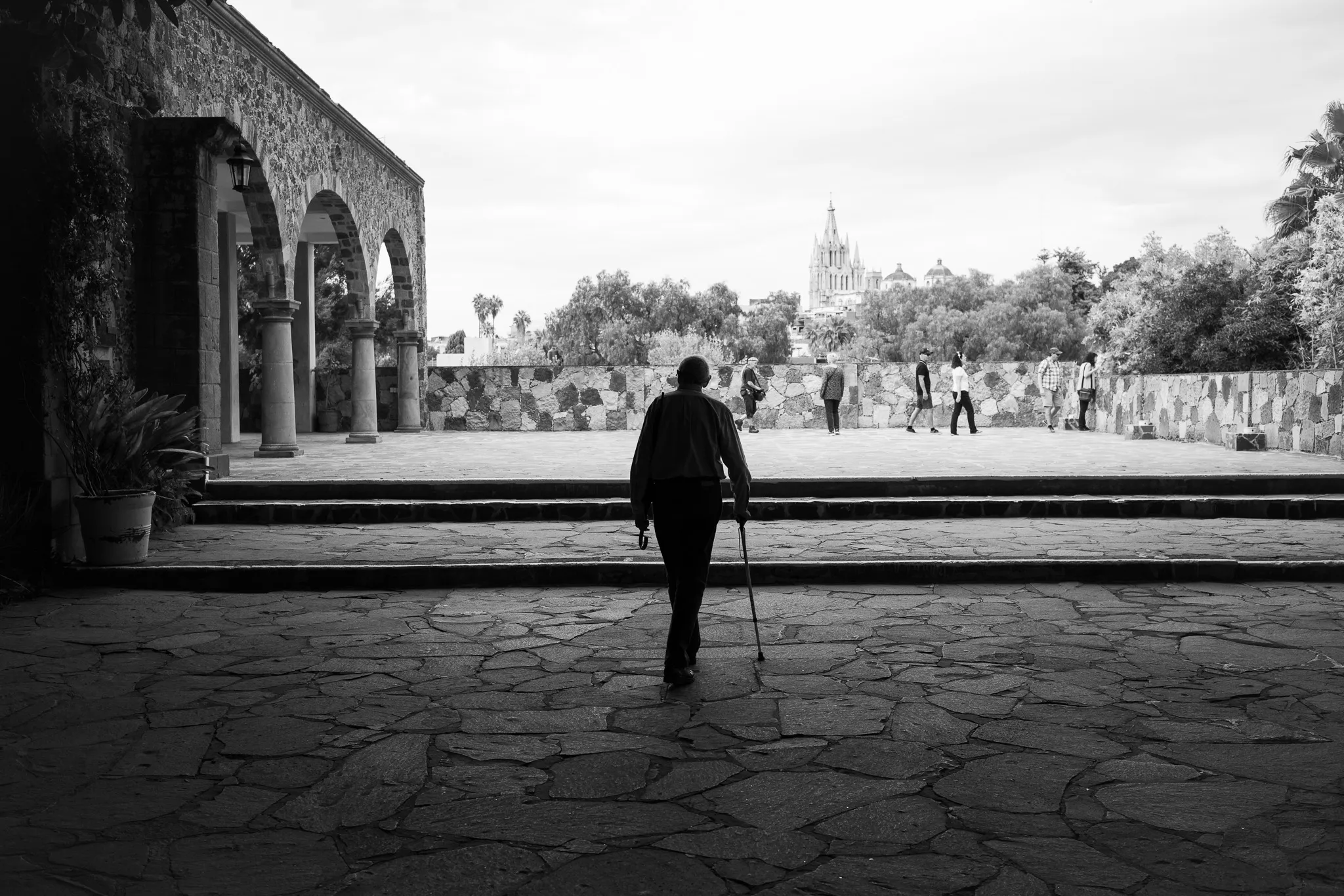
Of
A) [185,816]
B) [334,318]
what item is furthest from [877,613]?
[334,318]

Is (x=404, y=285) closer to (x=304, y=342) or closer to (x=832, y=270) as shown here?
(x=304, y=342)

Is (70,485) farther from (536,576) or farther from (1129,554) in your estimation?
(1129,554)

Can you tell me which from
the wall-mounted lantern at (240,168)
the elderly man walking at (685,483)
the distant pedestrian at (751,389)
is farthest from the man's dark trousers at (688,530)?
the distant pedestrian at (751,389)

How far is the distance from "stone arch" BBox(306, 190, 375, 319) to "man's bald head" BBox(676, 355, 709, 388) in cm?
1238

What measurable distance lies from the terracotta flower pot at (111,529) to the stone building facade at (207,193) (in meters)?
0.33

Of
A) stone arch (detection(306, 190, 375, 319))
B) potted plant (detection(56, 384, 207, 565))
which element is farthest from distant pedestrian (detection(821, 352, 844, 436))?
potted plant (detection(56, 384, 207, 565))

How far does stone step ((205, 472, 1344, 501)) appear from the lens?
398 inches

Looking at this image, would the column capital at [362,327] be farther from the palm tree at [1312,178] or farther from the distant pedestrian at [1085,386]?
the palm tree at [1312,178]

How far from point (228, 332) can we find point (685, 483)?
13.9m

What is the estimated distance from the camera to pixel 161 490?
865cm

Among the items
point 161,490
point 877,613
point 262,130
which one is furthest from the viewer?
point 262,130

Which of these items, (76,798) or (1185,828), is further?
(76,798)

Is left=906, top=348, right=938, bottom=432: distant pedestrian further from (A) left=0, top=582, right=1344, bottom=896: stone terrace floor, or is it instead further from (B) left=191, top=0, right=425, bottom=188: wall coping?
(A) left=0, top=582, right=1344, bottom=896: stone terrace floor

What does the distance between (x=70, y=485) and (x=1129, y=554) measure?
6.80 m
